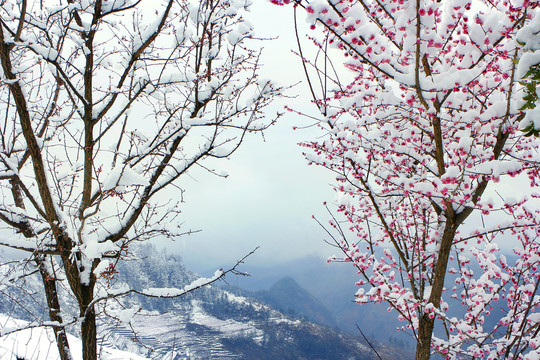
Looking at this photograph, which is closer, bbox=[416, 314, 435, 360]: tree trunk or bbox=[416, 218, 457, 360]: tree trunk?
bbox=[416, 314, 435, 360]: tree trunk

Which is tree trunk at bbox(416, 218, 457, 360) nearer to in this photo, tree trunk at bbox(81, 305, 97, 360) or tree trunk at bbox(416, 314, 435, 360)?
tree trunk at bbox(416, 314, 435, 360)

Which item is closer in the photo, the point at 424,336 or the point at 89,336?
the point at 424,336

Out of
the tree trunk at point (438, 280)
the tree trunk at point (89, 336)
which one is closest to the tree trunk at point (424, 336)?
the tree trunk at point (438, 280)

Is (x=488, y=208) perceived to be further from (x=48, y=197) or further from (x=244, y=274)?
(x=48, y=197)

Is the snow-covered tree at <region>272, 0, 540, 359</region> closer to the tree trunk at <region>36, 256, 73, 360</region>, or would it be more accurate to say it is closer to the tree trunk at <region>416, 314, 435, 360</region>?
the tree trunk at <region>416, 314, 435, 360</region>

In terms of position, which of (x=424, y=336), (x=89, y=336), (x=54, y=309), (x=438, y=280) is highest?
(x=438, y=280)

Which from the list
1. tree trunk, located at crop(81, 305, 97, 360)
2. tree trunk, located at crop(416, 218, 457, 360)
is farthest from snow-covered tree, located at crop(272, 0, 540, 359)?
tree trunk, located at crop(81, 305, 97, 360)

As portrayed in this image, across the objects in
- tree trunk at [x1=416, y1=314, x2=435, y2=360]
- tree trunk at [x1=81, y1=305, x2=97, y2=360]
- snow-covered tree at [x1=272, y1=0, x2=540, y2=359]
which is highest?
snow-covered tree at [x1=272, y1=0, x2=540, y2=359]

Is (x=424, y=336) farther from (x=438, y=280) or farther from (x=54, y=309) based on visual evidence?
(x=54, y=309)

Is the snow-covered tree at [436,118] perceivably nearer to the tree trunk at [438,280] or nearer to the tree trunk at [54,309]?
the tree trunk at [438,280]

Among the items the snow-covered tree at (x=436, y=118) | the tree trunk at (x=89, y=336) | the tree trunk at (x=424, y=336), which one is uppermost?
the snow-covered tree at (x=436, y=118)

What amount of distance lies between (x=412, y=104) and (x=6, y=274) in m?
5.74

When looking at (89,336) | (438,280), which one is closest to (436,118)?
(438,280)

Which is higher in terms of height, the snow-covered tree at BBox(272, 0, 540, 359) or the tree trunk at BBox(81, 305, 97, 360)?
the snow-covered tree at BBox(272, 0, 540, 359)
